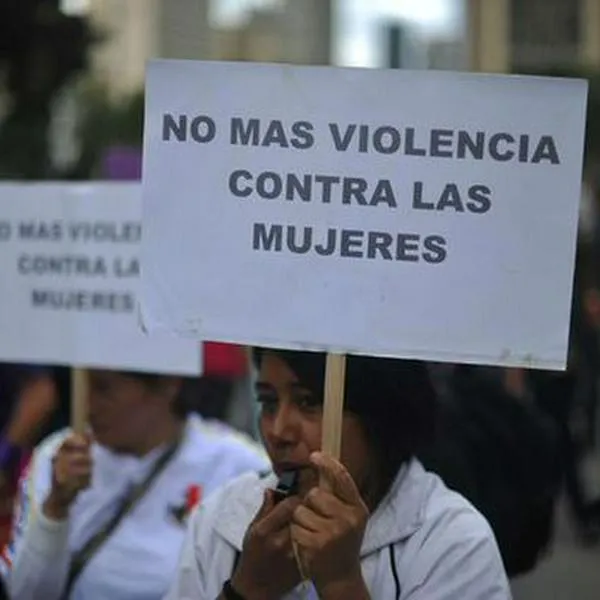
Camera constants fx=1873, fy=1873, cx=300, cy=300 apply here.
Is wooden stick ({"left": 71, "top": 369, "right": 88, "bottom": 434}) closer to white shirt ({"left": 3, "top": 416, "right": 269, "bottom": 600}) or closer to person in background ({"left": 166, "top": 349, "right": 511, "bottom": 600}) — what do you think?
white shirt ({"left": 3, "top": 416, "right": 269, "bottom": 600})

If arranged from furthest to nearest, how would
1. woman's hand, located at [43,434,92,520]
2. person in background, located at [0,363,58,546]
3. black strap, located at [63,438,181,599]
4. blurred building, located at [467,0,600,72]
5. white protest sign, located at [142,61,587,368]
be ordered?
blurred building, located at [467,0,600,72] → person in background, located at [0,363,58,546] → black strap, located at [63,438,181,599] → woman's hand, located at [43,434,92,520] → white protest sign, located at [142,61,587,368]

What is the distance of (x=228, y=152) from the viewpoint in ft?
10.4

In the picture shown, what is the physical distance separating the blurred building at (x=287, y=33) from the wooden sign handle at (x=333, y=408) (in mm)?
38834

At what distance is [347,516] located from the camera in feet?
9.58

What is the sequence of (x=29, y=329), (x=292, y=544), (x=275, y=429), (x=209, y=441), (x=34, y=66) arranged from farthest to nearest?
1. (x=34, y=66)
2. (x=209, y=441)
3. (x=29, y=329)
4. (x=275, y=429)
5. (x=292, y=544)

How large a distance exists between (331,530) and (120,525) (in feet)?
5.65

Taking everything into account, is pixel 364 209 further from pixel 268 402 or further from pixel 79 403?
pixel 79 403

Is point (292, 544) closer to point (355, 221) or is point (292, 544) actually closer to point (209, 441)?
point (355, 221)

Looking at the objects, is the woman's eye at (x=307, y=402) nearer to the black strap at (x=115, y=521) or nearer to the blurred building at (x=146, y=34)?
the black strap at (x=115, y=521)

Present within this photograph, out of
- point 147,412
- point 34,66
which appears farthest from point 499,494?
point 34,66

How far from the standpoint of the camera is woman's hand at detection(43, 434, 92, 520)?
413 centimetres

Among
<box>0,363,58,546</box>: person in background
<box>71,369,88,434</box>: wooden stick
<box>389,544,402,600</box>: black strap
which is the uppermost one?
<box>71,369,88,434</box>: wooden stick

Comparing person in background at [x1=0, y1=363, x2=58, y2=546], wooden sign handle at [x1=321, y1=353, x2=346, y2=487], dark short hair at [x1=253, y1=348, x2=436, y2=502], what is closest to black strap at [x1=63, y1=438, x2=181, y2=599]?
person in background at [x1=0, y1=363, x2=58, y2=546]

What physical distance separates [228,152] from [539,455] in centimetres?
243
